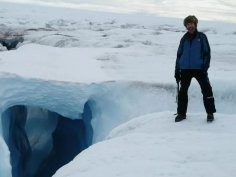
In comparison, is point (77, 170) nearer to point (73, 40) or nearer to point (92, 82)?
point (92, 82)

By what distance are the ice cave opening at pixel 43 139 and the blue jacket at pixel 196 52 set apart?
5.76 meters

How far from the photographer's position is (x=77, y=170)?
4.77 m

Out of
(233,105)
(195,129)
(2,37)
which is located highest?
(195,129)

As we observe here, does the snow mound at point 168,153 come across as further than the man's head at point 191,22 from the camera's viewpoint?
No

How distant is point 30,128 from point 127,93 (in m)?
4.09

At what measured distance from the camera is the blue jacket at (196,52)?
5605 millimetres

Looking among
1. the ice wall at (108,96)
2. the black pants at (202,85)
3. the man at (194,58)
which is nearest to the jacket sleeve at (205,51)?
the man at (194,58)

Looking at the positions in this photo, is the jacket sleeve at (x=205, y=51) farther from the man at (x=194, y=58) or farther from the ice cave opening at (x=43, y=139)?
the ice cave opening at (x=43, y=139)

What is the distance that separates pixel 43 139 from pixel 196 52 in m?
7.74

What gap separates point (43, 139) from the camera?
41.0ft

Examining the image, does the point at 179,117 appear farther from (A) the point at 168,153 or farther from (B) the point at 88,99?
(B) the point at 88,99

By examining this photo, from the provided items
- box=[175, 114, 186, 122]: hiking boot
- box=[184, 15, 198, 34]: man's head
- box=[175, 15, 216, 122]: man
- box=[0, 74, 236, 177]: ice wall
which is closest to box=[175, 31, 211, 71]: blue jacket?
box=[175, 15, 216, 122]: man

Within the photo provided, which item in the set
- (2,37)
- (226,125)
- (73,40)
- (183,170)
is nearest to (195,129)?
(226,125)

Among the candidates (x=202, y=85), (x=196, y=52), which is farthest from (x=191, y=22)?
(x=202, y=85)
